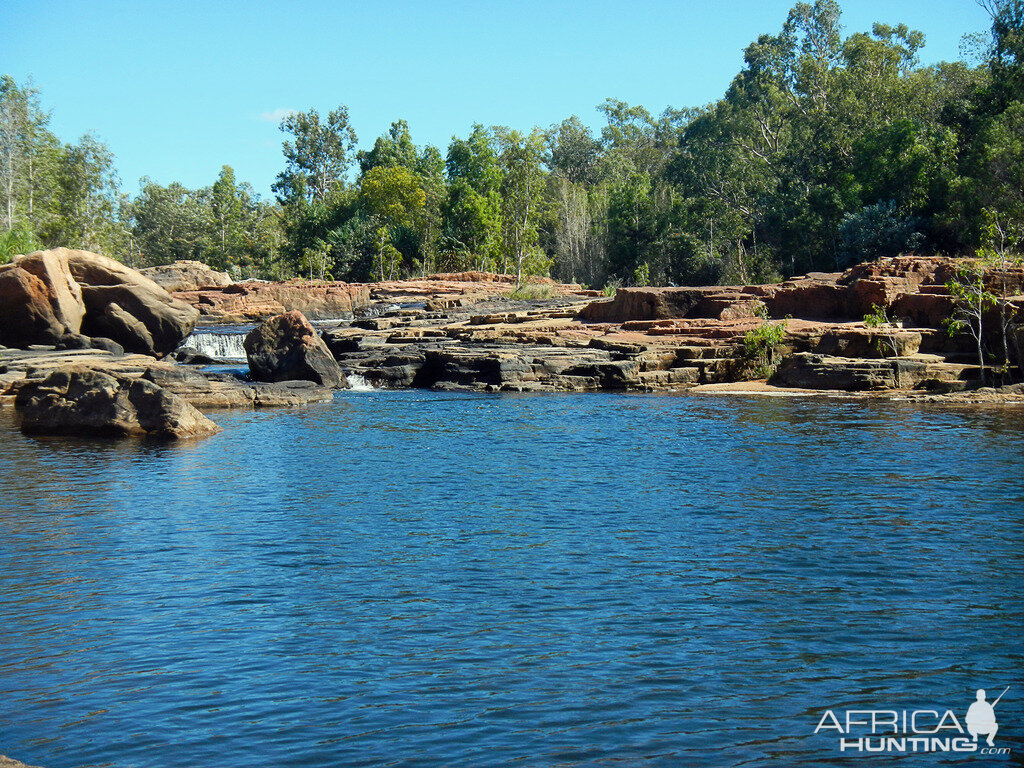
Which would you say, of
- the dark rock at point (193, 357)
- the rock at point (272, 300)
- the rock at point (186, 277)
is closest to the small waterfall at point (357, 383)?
the dark rock at point (193, 357)

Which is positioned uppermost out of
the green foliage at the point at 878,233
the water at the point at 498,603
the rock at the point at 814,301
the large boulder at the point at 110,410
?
the green foliage at the point at 878,233

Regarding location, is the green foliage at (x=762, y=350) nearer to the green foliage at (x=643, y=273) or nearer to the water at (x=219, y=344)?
the water at (x=219, y=344)

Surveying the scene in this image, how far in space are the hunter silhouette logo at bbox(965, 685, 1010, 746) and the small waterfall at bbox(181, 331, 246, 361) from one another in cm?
3759

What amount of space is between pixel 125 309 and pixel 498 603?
29.9 m

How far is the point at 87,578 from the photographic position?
Answer: 11.6 metres

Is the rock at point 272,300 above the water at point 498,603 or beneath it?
above

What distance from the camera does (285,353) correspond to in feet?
108

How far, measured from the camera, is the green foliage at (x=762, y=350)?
33.2 meters

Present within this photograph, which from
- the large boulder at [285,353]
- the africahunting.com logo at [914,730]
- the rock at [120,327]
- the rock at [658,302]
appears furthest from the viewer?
the rock at [658,302]

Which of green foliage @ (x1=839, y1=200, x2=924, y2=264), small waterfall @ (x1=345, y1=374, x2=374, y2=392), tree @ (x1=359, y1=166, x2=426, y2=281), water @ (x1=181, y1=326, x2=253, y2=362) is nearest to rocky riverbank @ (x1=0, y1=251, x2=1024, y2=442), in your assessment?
small waterfall @ (x1=345, y1=374, x2=374, y2=392)

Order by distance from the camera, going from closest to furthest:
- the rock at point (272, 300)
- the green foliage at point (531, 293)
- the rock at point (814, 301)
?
the rock at point (814, 301) → the rock at point (272, 300) → the green foliage at point (531, 293)

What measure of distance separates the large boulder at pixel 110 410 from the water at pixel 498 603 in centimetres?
212

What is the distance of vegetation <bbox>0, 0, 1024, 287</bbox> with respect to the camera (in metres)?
45.5

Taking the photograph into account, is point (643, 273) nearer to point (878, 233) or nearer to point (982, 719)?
point (878, 233)
